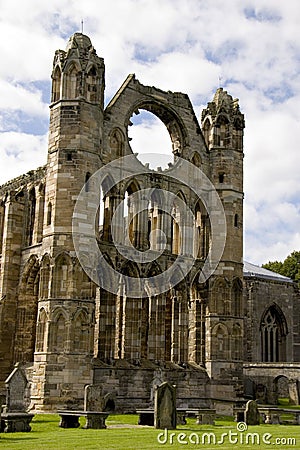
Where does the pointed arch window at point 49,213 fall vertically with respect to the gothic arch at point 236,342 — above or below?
above

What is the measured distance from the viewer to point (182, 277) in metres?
30.9

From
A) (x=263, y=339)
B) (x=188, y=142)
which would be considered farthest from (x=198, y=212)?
(x=263, y=339)

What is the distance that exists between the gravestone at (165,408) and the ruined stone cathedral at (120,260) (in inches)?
279

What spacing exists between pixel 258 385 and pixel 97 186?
19.3m

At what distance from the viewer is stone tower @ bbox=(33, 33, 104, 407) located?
25797 millimetres

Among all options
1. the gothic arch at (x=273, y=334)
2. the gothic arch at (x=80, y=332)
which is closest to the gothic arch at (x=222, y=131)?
the gothic arch at (x=80, y=332)

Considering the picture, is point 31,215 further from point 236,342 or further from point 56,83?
point 236,342

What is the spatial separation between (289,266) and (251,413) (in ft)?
140

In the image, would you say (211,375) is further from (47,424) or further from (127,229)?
(47,424)

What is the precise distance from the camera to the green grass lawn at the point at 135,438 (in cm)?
1453

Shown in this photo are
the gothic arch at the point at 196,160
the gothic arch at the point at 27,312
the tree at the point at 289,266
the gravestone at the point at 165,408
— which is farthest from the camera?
the tree at the point at 289,266

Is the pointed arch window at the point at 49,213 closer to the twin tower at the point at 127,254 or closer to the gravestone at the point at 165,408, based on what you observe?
the twin tower at the point at 127,254

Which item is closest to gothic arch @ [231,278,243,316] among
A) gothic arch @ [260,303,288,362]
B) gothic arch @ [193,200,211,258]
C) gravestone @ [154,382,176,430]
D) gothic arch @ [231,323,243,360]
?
gothic arch @ [231,323,243,360]

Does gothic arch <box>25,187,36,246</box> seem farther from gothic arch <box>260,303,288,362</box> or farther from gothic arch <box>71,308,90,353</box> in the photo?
gothic arch <box>260,303,288,362</box>
